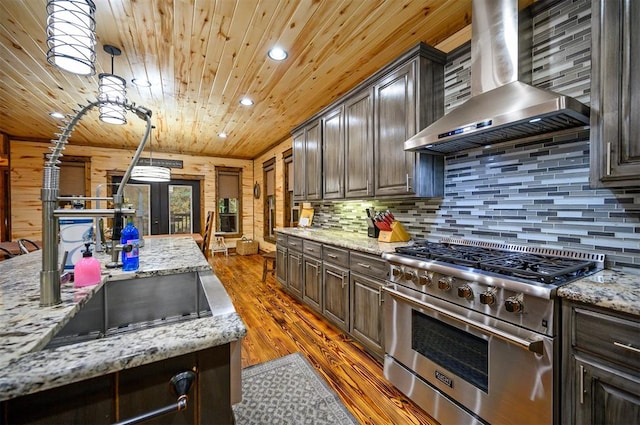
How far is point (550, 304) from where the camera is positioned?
121cm

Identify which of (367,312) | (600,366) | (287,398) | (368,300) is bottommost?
(287,398)

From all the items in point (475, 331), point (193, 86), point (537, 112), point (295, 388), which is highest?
point (193, 86)

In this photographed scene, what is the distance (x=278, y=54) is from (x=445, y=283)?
233 cm

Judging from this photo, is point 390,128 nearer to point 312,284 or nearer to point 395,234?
point 395,234

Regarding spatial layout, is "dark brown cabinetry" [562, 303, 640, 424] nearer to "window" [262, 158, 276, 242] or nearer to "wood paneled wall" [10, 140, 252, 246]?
"window" [262, 158, 276, 242]

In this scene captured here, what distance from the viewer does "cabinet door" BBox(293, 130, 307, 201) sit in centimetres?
405

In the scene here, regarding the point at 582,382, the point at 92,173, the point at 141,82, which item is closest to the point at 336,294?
the point at 582,382

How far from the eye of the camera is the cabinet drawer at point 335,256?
2.57 metres

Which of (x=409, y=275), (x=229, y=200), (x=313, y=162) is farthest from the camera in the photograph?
(x=229, y=200)

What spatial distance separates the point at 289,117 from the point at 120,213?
362cm

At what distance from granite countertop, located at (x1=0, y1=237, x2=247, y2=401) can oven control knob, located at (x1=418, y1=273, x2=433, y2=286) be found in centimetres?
127

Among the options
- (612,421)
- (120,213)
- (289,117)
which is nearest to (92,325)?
(120,213)

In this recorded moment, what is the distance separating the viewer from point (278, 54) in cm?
255

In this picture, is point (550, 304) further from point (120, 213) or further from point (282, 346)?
point (282, 346)
